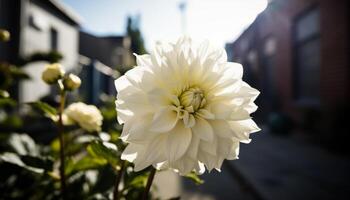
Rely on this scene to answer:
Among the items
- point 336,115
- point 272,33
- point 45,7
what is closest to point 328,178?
point 336,115

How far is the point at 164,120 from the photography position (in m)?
0.65

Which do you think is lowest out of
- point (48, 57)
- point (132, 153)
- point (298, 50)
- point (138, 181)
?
point (138, 181)

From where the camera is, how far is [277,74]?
32.7 ft

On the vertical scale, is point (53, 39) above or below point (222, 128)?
above

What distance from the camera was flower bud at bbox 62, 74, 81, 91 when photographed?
85 cm

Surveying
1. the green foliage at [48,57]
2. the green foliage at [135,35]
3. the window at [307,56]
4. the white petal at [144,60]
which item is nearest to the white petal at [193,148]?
the white petal at [144,60]

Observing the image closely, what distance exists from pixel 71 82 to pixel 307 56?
7.70 meters

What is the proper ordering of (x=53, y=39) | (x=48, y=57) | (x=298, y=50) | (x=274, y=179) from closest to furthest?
1. (x=48, y=57)
2. (x=274, y=179)
3. (x=298, y=50)
4. (x=53, y=39)

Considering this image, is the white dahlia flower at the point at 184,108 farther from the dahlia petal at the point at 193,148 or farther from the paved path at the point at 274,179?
the paved path at the point at 274,179

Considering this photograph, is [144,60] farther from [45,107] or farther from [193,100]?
[45,107]

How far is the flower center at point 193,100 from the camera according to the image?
70cm

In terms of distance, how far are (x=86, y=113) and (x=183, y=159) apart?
1.43ft

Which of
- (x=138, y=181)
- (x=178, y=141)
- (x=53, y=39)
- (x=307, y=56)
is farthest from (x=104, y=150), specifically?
(x=53, y=39)

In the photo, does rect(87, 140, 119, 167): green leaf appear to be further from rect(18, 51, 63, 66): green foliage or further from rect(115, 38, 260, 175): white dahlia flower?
rect(18, 51, 63, 66): green foliage
